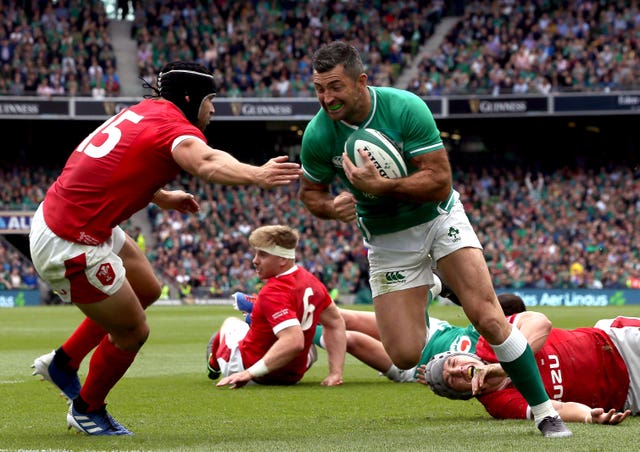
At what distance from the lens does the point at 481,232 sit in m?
35.2

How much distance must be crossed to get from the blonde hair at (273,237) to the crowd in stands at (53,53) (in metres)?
28.7

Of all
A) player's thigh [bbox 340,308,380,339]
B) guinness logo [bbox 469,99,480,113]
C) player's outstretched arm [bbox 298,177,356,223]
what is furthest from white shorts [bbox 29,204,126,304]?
guinness logo [bbox 469,99,480,113]

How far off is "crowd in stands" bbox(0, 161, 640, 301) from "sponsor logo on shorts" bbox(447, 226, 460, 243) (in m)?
25.8

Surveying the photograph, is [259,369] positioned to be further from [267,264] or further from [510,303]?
[510,303]

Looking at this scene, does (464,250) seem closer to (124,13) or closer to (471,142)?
(471,142)

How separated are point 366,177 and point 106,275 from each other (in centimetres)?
162

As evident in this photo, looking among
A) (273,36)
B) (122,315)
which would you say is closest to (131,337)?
(122,315)

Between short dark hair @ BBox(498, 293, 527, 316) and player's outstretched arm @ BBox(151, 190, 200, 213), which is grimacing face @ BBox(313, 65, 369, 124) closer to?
player's outstretched arm @ BBox(151, 190, 200, 213)

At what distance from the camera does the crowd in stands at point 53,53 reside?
36.4m

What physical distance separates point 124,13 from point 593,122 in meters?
19.0

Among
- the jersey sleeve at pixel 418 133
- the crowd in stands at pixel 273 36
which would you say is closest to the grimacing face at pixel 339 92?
the jersey sleeve at pixel 418 133

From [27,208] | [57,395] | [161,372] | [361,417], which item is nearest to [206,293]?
[27,208]

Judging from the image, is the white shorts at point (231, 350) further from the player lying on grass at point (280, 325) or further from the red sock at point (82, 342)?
the red sock at point (82, 342)

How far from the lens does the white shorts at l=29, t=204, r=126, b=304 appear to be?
5836 millimetres
